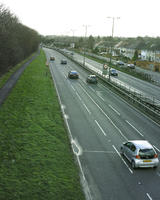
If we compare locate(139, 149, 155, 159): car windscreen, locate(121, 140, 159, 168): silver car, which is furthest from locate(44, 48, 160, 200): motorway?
locate(139, 149, 155, 159): car windscreen

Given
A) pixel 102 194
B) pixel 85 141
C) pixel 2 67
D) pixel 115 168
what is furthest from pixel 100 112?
pixel 2 67

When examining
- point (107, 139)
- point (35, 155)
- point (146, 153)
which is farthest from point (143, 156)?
point (35, 155)

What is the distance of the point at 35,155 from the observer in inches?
681

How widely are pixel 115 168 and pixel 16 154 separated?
6.16 m

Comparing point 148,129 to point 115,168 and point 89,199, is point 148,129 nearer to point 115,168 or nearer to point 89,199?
point 115,168

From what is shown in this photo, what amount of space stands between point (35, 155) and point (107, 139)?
653 cm

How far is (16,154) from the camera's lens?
56.2 ft

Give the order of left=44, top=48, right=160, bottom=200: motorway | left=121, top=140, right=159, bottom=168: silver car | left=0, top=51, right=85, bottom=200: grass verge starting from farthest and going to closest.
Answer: left=121, top=140, right=159, bottom=168: silver car, left=44, top=48, right=160, bottom=200: motorway, left=0, top=51, right=85, bottom=200: grass verge

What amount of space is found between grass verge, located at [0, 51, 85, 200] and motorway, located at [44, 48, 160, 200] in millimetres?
971

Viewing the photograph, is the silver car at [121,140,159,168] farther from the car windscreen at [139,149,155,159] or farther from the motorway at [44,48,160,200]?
the motorway at [44,48,160,200]

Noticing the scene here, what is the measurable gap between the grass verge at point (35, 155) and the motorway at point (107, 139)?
0.97 meters

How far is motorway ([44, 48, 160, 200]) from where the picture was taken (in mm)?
14297

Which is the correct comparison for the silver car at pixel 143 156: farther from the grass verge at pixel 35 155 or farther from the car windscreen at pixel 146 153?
the grass verge at pixel 35 155

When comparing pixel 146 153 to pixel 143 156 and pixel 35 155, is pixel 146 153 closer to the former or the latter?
pixel 143 156
